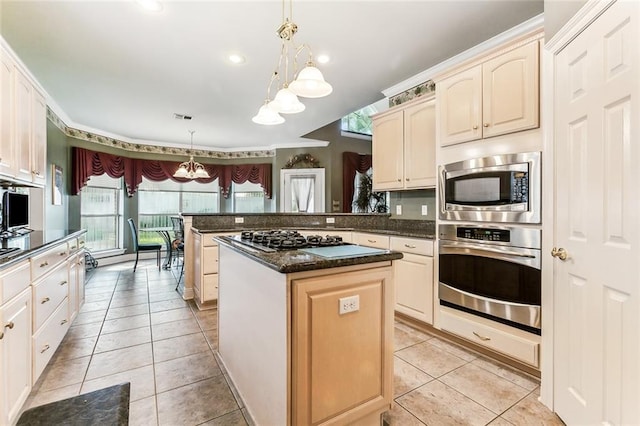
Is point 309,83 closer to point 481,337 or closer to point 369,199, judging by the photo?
point 481,337

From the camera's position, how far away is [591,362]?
54.2 inches

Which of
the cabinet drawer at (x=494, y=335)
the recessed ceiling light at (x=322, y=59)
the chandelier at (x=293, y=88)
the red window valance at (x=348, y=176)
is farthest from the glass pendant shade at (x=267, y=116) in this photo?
the red window valance at (x=348, y=176)

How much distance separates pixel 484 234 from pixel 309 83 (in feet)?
5.50

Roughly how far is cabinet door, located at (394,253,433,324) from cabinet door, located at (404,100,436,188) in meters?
0.80

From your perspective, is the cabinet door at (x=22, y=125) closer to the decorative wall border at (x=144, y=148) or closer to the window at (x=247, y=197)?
the decorative wall border at (x=144, y=148)

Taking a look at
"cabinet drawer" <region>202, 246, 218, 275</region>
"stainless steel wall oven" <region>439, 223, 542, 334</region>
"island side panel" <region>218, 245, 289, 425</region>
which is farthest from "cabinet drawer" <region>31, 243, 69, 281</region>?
"stainless steel wall oven" <region>439, 223, 542, 334</region>

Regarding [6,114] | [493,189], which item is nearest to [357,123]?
[493,189]

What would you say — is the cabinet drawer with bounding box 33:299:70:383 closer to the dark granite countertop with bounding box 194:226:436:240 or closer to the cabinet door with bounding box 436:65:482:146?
the dark granite countertop with bounding box 194:226:436:240

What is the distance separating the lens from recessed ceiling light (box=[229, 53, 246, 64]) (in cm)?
291

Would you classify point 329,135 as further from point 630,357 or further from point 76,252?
point 630,357

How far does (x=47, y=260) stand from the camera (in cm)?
202

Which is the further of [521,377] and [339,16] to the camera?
[339,16]

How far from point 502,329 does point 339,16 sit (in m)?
2.66

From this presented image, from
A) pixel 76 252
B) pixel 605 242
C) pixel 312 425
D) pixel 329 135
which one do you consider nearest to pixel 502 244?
pixel 605 242
